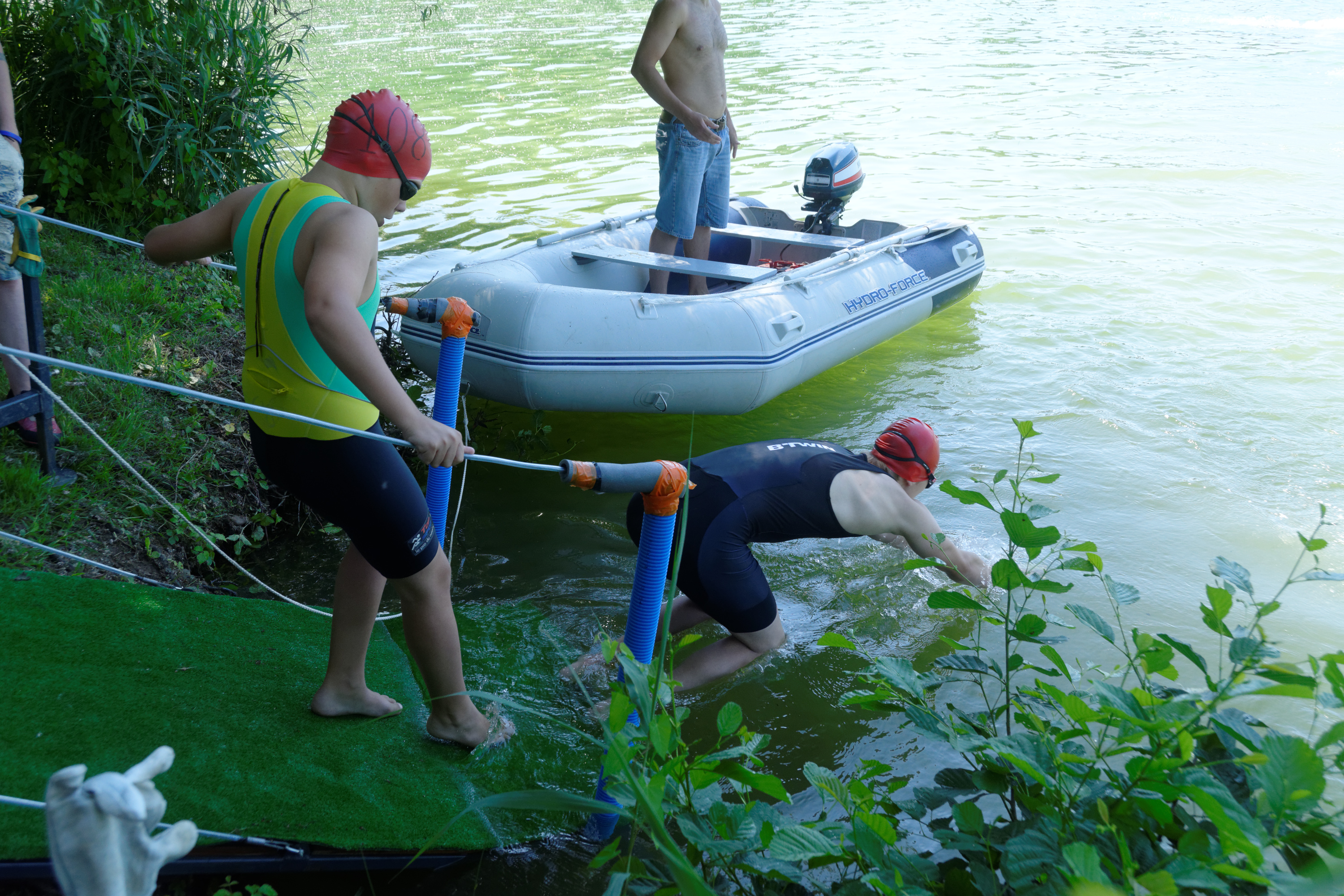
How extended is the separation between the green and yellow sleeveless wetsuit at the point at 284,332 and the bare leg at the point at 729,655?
1.33 m

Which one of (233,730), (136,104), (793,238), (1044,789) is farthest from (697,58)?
(1044,789)

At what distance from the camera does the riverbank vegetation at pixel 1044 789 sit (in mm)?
1185

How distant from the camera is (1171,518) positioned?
14.0 feet

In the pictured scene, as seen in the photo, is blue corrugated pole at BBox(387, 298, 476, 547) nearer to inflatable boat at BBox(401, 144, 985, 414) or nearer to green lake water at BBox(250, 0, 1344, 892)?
green lake water at BBox(250, 0, 1344, 892)

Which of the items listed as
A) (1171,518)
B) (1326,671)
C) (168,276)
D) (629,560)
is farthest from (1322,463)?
(168,276)

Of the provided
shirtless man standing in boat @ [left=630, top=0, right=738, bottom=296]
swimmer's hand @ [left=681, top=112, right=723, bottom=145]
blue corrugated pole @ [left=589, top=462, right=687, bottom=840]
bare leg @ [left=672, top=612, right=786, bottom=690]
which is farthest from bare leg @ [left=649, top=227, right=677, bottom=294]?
blue corrugated pole @ [left=589, top=462, right=687, bottom=840]

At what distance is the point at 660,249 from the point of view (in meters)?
5.36

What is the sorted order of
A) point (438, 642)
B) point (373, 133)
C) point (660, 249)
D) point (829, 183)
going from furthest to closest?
1. point (829, 183)
2. point (660, 249)
3. point (438, 642)
4. point (373, 133)

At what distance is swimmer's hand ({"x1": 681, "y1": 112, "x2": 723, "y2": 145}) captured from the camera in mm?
5012

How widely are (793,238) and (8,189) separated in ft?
13.4

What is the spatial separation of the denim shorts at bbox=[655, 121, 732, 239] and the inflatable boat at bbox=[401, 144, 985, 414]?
Result: 240 millimetres

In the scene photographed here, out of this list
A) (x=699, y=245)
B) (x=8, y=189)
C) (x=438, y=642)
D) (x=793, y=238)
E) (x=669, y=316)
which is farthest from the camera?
(x=793, y=238)

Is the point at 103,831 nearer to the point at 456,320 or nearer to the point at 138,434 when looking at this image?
the point at 456,320

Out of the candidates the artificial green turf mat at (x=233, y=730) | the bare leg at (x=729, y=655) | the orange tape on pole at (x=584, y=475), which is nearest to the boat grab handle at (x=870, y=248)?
the bare leg at (x=729, y=655)
